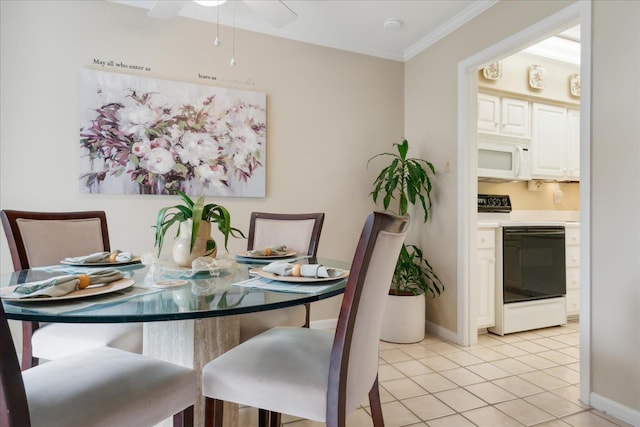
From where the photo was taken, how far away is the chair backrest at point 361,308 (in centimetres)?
99

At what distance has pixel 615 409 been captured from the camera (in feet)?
6.00

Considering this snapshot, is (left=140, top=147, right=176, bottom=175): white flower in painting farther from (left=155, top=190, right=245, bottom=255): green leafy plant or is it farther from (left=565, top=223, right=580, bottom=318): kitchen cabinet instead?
(left=565, top=223, right=580, bottom=318): kitchen cabinet

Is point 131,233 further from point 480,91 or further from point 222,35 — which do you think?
point 480,91

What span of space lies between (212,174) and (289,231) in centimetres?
91

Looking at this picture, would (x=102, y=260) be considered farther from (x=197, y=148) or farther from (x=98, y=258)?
(x=197, y=148)

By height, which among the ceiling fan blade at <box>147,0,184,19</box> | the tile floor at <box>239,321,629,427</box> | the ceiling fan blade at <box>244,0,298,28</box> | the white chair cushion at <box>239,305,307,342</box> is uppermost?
the ceiling fan blade at <box>244,0,298,28</box>

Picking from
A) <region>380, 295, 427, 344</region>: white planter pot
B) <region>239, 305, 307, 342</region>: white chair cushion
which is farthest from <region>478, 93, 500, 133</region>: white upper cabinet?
<region>239, 305, 307, 342</region>: white chair cushion

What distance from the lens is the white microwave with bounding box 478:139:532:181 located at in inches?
138

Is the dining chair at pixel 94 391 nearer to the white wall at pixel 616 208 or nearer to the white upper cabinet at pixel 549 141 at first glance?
the white wall at pixel 616 208

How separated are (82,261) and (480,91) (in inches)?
136

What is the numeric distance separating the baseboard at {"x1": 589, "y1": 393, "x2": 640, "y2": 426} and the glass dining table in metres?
1.54

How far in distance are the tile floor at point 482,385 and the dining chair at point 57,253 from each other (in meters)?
0.78

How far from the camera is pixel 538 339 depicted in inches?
120

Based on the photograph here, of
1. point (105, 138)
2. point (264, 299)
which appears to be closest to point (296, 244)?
point (264, 299)
